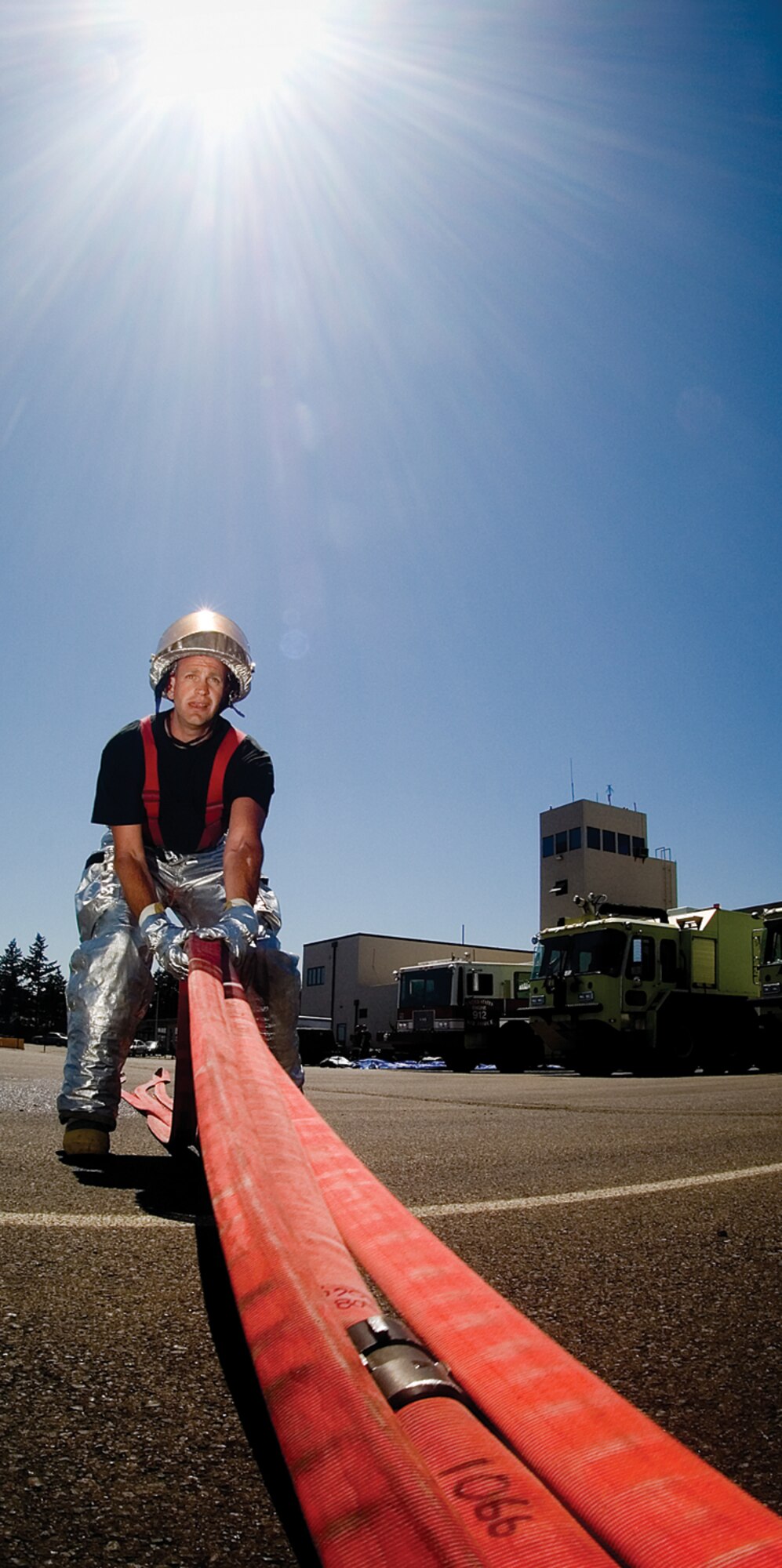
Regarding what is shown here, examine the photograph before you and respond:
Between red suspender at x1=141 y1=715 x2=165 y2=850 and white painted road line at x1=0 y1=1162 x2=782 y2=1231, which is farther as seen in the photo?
red suspender at x1=141 y1=715 x2=165 y2=850

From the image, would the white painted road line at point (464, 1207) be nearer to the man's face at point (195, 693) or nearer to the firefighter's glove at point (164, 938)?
the firefighter's glove at point (164, 938)

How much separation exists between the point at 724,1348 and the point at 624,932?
15349mm

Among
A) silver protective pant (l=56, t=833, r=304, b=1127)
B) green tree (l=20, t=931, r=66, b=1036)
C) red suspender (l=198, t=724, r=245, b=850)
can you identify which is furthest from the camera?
green tree (l=20, t=931, r=66, b=1036)

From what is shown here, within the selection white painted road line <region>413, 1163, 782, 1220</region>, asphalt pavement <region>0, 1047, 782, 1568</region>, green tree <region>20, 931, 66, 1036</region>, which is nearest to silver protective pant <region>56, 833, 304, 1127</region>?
asphalt pavement <region>0, 1047, 782, 1568</region>

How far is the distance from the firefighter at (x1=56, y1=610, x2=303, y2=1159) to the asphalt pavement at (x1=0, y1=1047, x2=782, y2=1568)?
49cm

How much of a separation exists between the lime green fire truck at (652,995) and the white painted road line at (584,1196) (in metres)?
13.4

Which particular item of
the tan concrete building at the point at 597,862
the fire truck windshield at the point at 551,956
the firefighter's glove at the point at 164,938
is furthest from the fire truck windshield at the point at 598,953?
the tan concrete building at the point at 597,862

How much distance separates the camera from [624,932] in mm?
16047

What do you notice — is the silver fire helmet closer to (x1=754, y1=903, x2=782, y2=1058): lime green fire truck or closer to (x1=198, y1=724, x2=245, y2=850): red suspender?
(x1=198, y1=724, x2=245, y2=850): red suspender

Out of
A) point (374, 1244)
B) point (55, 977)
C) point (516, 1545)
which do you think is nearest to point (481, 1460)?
point (516, 1545)

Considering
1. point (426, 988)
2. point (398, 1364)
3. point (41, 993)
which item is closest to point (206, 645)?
point (398, 1364)

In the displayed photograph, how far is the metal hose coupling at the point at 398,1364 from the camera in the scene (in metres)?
0.74

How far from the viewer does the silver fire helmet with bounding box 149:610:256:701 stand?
11.4 feet

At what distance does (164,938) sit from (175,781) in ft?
2.11
